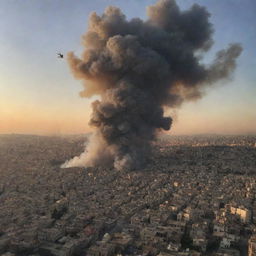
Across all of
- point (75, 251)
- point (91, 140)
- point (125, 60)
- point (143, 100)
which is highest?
point (125, 60)

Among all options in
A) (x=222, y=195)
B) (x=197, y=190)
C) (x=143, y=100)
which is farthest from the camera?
(x=143, y=100)

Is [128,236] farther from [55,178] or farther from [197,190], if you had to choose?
[55,178]

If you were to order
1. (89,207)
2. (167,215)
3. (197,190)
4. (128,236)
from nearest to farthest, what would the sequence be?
1. (128,236)
2. (167,215)
3. (89,207)
4. (197,190)

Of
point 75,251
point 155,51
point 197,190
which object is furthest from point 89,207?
point 155,51

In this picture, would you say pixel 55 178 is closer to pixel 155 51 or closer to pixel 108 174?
pixel 108 174

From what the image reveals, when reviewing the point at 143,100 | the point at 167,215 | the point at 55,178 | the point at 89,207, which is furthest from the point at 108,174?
the point at 167,215

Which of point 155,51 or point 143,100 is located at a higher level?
point 155,51

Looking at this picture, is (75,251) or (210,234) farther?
(210,234)
